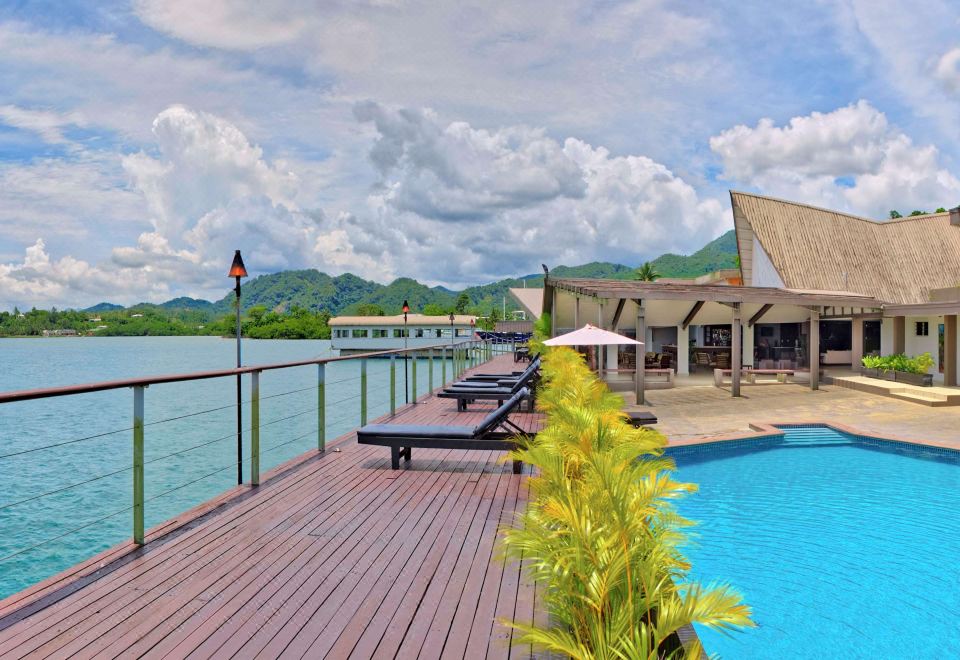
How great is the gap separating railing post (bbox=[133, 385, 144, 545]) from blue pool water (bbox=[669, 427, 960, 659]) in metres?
3.59

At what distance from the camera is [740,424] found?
34.1 feet

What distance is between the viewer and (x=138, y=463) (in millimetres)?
3271

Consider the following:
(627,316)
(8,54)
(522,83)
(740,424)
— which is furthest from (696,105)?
(8,54)

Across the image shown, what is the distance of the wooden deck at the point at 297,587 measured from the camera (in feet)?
7.68

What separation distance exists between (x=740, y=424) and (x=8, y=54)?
19828 millimetres

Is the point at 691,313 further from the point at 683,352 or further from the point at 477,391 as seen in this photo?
the point at 477,391

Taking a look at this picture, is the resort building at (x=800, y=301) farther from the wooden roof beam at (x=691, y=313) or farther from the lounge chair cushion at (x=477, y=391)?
the lounge chair cushion at (x=477, y=391)

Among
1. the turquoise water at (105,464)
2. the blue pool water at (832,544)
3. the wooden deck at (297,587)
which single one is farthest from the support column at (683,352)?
the wooden deck at (297,587)

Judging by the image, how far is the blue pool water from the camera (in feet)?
12.3

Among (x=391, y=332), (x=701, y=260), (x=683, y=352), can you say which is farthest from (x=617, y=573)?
(x=701, y=260)

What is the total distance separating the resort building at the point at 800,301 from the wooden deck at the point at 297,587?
10270 millimetres

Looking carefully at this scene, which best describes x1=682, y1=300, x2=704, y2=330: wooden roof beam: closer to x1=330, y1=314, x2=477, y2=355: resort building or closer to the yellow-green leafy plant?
the yellow-green leafy plant

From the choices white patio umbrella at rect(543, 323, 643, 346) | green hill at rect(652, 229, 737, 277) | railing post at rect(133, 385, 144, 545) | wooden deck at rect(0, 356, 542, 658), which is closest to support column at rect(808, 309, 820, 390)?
white patio umbrella at rect(543, 323, 643, 346)

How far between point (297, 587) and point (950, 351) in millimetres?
18707
